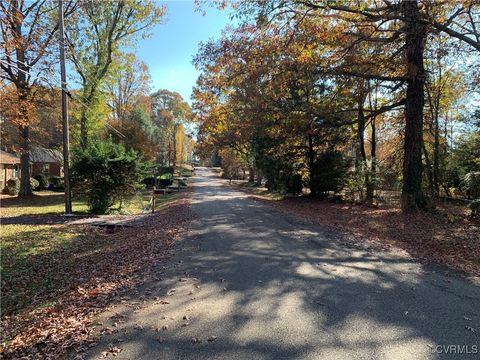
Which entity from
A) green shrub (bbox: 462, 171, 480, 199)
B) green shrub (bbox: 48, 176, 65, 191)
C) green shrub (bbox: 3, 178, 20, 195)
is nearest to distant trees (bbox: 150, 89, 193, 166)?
green shrub (bbox: 48, 176, 65, 191)

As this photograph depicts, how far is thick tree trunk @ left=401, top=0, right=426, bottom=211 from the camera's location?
12266mm

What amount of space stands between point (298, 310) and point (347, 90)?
13313 millimetres

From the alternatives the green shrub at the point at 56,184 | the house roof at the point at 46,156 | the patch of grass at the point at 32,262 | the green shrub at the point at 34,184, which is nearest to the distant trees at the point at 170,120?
the house roof at the point at 46,156

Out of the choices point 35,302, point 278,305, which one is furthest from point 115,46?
point 278,305

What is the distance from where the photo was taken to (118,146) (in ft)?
52.1

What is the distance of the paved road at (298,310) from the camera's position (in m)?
3.33

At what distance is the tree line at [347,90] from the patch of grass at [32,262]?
977 centimetres

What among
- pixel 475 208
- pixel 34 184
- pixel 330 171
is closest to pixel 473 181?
pixel 475 208

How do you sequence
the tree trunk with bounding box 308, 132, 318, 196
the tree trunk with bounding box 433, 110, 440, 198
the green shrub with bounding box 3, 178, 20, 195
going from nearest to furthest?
the tree trunk with bounding box 433, 110, 440, 198, the tree trunk with bounding box 308, 132, 318, 196, the green shrub with bounding box 3, 178, 20, 195

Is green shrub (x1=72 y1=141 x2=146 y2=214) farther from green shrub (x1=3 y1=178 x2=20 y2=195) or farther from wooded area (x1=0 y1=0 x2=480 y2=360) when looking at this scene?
green shrub (x1=3 y1=178 x2=20 y2=195)

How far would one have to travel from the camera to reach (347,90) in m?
15.3

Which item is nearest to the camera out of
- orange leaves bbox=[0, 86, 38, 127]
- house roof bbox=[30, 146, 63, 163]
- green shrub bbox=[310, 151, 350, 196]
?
orange leaves bbox=[0, 86, 38, 127]

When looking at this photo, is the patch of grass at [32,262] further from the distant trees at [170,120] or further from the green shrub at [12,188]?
the distant trees at [170,120]

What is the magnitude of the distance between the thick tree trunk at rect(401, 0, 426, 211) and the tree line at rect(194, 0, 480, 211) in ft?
0.13
